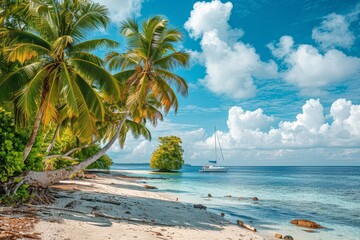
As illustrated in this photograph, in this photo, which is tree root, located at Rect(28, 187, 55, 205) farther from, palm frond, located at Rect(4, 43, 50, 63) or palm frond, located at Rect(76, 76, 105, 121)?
palm frond, located at Rect(4, 43, 50, 63)

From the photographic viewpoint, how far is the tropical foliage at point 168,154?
274 feet

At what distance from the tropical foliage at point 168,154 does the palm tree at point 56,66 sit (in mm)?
70754

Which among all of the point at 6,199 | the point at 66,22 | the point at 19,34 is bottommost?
the point at 6,199

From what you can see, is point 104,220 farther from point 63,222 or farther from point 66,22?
point 66,22

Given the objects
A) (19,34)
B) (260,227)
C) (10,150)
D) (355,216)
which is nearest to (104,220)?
(10,150)

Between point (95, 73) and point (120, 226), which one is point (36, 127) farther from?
point (120, 226)

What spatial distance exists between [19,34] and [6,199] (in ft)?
21.8

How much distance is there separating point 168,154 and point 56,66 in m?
72.4

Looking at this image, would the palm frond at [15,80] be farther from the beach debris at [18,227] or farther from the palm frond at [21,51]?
the beach debris at [18,227]

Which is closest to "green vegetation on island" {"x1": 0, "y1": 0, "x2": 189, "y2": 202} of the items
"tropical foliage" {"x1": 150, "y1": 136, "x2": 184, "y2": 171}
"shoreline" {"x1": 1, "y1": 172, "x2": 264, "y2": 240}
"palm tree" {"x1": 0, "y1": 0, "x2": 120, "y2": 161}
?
"palm tree" {"x1": 0, "y1": 0, "x2": 120, "y2": 161}

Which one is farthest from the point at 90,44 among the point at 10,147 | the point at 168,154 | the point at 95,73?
the point at 168,154

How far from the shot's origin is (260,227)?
1619 cm

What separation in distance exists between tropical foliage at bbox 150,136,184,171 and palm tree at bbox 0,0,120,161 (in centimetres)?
7075

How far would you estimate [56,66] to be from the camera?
40.2 feet
